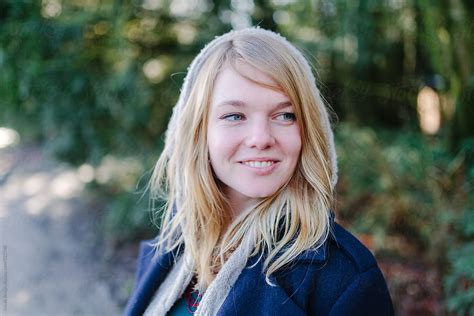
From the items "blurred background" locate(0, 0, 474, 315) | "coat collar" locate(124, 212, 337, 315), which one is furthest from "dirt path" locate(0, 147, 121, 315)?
"coat collar" locate(124, 212, 337, 315)

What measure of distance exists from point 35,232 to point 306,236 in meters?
4.22

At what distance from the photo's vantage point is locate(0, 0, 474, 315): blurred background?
3393 mm

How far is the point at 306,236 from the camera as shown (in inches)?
61.2

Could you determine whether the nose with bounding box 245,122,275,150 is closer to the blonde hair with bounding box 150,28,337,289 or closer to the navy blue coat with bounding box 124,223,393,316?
the blonde hair with bounding box 150,28,337,289

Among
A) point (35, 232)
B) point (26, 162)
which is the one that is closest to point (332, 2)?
point (35, 232)

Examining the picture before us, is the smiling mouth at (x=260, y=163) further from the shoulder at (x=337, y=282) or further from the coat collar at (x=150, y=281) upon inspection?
the coat collar at (x=150, y=281)

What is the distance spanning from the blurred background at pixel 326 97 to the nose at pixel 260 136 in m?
1.78

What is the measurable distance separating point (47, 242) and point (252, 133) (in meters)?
4.02

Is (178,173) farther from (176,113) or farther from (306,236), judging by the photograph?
(306,236)

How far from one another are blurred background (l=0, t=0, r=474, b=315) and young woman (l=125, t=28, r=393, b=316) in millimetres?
1661

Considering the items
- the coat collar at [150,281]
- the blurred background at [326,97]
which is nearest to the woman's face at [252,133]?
the coat collar at [150,281]

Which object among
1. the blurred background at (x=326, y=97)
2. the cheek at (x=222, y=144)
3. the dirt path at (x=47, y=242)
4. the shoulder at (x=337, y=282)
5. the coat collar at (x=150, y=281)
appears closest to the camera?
the shoulder at (x=337, y=282)

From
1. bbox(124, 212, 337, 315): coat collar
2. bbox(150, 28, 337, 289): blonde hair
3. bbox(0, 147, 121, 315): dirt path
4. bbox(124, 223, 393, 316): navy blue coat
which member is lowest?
bbox(0, 147, 121, 315): dirt path

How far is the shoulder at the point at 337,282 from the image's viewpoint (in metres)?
1.46
